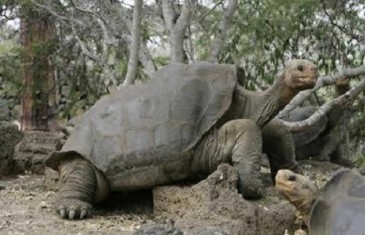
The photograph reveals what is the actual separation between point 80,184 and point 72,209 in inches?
12.4

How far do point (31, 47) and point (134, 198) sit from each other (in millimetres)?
3740

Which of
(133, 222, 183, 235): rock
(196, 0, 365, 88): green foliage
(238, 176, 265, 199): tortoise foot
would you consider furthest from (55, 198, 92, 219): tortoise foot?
(196, 0, 365, 88): green foliage

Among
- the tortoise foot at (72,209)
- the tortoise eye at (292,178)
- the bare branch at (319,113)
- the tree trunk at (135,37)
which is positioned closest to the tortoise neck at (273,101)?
the bare branch at (319,113)

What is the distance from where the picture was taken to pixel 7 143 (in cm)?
618

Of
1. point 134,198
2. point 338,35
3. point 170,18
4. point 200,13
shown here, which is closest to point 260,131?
point 134,198

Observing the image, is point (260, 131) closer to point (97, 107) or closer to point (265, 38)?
point (97, 107)

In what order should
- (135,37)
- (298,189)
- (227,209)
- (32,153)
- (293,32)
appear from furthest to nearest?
1. (293,32)
2. (32,153)
3. (135,37)
4. (227,209)
5. (298,189)

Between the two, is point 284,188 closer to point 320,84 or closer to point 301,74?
point 301,74

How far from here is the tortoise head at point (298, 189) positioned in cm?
392

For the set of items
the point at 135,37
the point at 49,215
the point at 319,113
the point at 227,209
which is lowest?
the point at 49,215

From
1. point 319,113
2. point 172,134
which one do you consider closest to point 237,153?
point 172,134

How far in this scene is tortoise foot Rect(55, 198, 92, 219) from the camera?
444cm

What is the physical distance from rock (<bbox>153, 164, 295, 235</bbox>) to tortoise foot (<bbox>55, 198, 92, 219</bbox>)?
0.54 metres

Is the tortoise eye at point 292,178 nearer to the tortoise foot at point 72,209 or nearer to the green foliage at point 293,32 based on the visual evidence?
the tortoise foot at point 72,209
